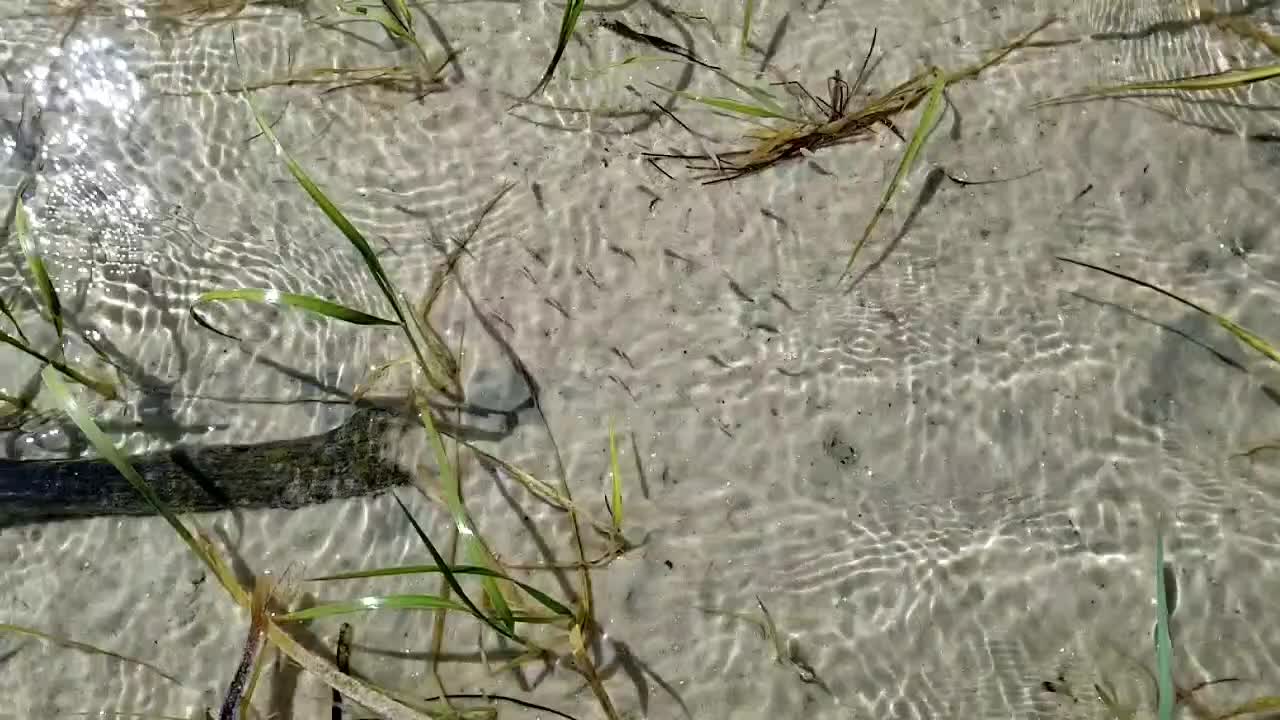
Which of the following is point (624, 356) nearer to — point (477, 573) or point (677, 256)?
point (677, 256)

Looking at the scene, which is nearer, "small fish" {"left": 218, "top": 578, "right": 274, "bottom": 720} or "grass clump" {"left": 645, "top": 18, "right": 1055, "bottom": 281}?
"small fish" {"left": 218, "top": 578, "right": 274, "bottom": 720}

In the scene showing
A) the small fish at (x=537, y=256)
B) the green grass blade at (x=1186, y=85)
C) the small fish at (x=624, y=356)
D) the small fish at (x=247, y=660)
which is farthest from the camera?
the small fish at (x=537, y=256)

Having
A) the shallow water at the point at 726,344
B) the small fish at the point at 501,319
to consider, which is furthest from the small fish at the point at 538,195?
the small fish at the point at 501,319

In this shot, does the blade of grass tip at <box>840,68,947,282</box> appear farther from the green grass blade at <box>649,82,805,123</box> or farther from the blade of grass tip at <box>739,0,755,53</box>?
the blade of grass tip at <box>739,0,755,53</box>

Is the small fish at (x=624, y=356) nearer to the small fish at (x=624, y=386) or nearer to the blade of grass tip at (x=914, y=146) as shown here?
the small fish at (x=624, y=386)

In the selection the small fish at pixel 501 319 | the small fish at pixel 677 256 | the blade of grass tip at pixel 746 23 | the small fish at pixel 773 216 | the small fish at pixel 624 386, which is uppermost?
the blade of grass tip at pixel 746 23

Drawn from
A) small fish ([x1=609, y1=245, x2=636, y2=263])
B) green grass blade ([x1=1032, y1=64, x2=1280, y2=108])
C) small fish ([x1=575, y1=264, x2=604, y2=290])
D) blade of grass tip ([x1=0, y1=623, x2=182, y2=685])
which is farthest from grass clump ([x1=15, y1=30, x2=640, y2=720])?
green grass blade ([x1=1032, y1=64, x2=1280, y2=108])
